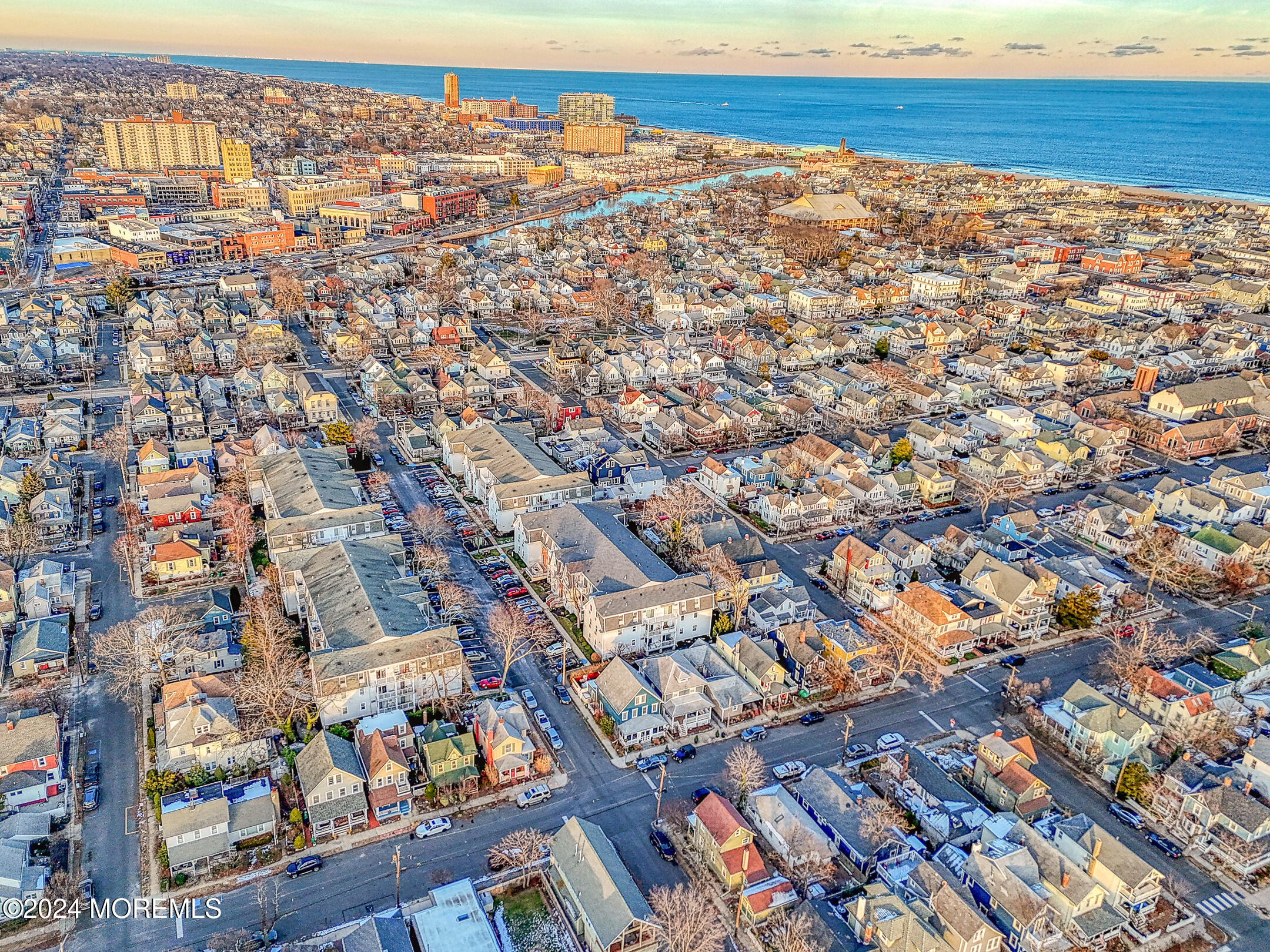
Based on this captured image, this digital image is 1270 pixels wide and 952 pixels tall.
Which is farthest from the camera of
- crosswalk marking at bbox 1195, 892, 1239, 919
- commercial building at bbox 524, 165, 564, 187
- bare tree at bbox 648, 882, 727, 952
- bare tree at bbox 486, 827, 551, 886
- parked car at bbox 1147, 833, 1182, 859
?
commercial building at bbox 524, 165, 564, 187

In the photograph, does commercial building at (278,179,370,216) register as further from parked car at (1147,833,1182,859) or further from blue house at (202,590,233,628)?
parked car at (1147,833,1182,859)

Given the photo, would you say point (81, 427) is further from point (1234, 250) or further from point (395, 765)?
point (1234, 250)

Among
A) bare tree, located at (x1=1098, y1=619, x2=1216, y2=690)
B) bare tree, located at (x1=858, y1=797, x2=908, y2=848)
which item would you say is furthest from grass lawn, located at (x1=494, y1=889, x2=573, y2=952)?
bare tree, located at (x1=1098, y1=619, x2=1216, y2=690)

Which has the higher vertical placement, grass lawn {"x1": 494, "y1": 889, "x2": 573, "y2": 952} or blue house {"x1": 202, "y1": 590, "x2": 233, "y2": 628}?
blue house {"x1": 202, "y1": 590, "x2": 233, "y2": 628}

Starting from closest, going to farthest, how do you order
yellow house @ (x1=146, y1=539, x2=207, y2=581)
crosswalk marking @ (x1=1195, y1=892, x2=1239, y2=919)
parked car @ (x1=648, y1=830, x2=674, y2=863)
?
crosswalk marking @ (x1=1195, y1=892, x2=1239, y2=919), parked car @ (x1=648, y1=830, x2=674, y2=863), yellow house @ (x1=146, y1=539, x2=207, y2=581)

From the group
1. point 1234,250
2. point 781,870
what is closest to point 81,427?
point 781,870

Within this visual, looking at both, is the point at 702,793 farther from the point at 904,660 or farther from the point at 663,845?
the point at 904,660

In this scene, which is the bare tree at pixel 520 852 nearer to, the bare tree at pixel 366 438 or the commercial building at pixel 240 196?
the bare tree at pixel 366 438
